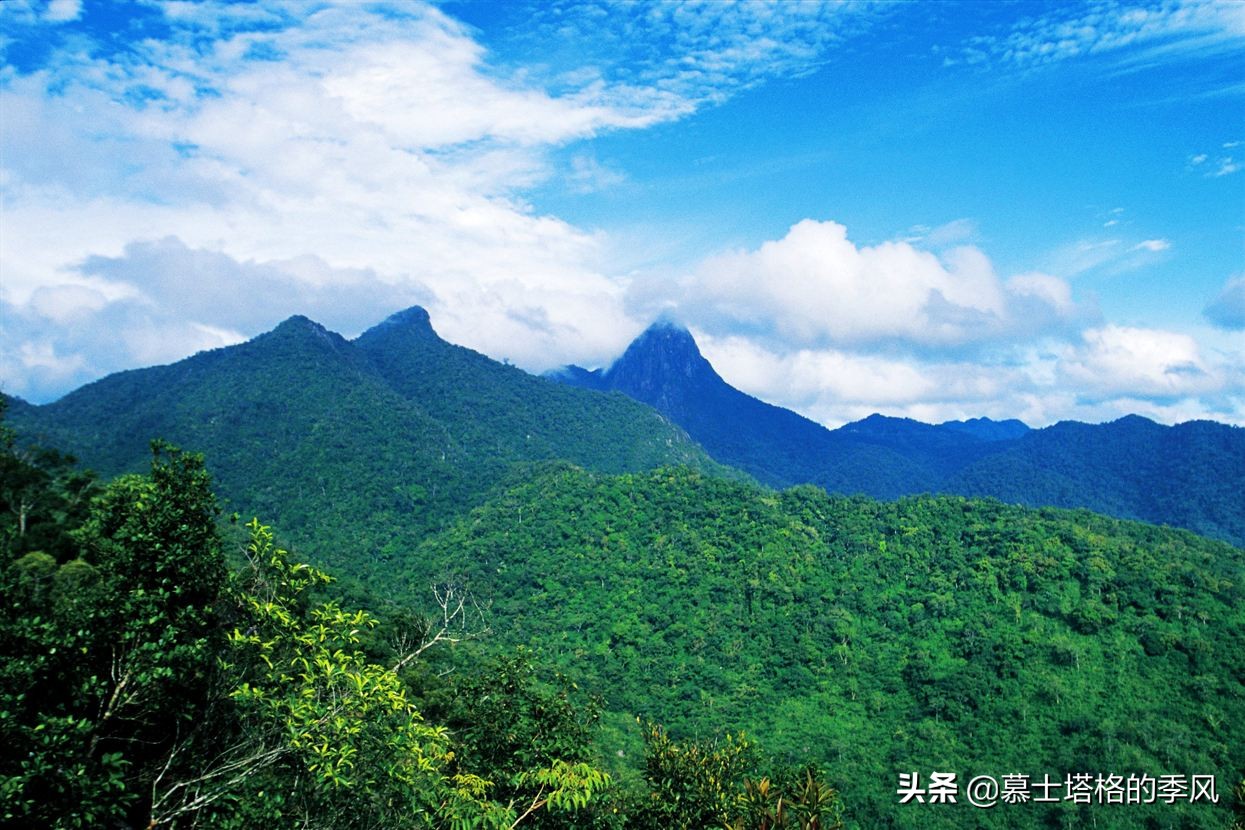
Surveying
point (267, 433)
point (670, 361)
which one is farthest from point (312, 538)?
point (670, 361)

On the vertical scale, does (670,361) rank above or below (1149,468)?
above

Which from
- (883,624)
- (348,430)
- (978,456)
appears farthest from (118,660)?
(978,456)

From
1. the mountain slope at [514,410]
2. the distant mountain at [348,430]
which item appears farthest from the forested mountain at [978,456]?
the distant mountain at [348,430]

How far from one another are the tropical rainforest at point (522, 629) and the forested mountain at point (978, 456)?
43.0 feet

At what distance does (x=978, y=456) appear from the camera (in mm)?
194875

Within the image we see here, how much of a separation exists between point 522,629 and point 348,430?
40393 mm

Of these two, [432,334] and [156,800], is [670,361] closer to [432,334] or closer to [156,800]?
[432,334]

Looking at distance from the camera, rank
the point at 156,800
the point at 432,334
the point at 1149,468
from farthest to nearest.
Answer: the point at 1149,468, the point at 432,334, the point at 156,800

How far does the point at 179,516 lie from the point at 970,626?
180ft

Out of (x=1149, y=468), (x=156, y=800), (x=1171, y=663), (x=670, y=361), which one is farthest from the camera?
(x=670, y=361)

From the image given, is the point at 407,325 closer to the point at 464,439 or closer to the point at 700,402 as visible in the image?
the point at 464,439

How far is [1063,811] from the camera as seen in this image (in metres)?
37.8

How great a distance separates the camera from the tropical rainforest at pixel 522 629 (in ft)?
17.8

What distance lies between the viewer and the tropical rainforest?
5426mm
